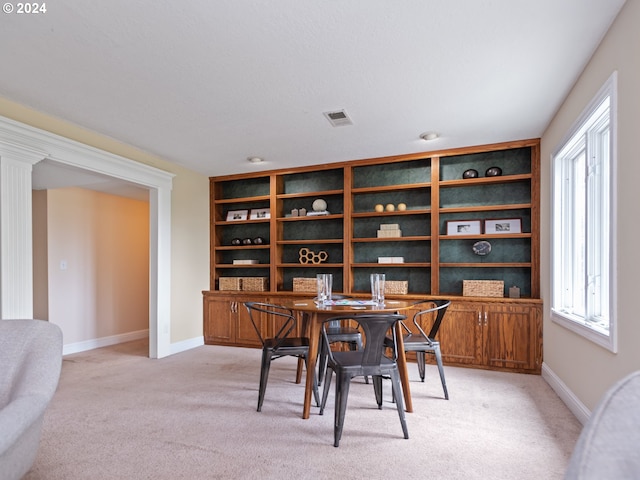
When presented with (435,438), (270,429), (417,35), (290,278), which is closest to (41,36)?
(417,35)

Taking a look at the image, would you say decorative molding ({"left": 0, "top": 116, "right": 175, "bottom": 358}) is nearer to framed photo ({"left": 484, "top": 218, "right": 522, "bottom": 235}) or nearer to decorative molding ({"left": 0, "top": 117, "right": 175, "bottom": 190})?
decorative molding ({"left": 0, "top": 117, "right": 175, "bottom": 190})

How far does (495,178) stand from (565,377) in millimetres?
2061

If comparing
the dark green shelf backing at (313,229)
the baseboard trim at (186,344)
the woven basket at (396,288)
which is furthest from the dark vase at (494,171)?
the baseboard trim at (186,344)

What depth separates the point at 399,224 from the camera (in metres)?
4.62

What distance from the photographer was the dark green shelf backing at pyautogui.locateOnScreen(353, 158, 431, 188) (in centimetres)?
448

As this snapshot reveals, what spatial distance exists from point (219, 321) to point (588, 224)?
14.2ft

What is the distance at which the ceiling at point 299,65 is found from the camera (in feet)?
6.19

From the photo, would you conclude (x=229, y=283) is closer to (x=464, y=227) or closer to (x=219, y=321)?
(x=219, y=321)

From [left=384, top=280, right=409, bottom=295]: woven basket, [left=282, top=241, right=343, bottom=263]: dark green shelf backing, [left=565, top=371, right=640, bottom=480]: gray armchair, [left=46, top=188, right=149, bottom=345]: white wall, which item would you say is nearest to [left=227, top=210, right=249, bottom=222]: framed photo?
[left=282, top=241, right=343, bottom=263]: dark green shelf backing

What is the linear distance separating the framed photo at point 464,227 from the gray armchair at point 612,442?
3.52m

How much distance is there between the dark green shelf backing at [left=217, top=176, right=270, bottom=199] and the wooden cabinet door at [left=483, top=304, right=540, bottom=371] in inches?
133

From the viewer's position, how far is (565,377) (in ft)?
9.43

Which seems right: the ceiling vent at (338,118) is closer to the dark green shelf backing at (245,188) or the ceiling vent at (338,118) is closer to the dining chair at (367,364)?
the dining chair at (367,364)

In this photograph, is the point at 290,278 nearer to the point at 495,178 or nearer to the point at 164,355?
the point at 164,355
